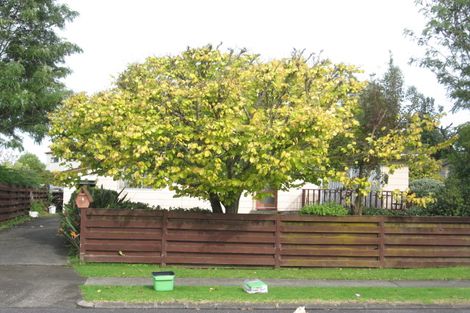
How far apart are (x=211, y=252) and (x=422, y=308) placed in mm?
5276

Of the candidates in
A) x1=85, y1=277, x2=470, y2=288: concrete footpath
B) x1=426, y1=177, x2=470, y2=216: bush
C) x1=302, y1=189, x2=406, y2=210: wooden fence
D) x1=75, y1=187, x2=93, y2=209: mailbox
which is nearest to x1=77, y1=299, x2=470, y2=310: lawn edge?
x1=85, y1=277, x2=470, y2=288: concrete footpath

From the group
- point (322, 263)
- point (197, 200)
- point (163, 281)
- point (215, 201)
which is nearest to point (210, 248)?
point (215, 201)

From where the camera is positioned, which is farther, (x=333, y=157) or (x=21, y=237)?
(x=21, y=237)

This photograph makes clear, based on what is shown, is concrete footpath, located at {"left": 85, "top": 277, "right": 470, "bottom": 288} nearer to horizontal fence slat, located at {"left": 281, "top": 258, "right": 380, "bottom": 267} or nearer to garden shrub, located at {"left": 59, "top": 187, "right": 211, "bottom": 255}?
horizontal fence slat, located at {"left": 281, "top": 258, "right": 380, "bottom": 267}

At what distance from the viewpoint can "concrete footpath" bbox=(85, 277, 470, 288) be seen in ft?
36.7

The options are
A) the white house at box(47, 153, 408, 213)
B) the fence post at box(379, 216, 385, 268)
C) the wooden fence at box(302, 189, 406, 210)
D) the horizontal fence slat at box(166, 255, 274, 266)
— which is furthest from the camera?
the white house at box(47, 153, 408, 213)

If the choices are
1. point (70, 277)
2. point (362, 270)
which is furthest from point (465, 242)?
point (70, 277)

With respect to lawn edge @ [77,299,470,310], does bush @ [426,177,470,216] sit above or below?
above

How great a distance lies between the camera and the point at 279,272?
42.2 ft

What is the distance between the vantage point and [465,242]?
13.9 m

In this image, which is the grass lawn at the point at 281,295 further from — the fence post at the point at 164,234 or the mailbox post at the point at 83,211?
the mailbox post at the point at 83,211

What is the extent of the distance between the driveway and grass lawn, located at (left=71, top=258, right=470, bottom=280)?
2.00ft

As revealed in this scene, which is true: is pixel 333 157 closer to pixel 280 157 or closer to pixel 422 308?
pixel 280 157

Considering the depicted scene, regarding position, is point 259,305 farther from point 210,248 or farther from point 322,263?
point 322,263
